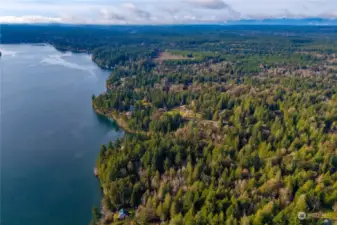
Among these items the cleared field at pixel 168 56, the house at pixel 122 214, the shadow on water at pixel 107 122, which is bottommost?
the house at pixel 122 214

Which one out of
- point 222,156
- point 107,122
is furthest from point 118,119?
point 222,156

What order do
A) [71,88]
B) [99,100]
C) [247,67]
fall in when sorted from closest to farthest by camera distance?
[99,100] → [71,88] → [247,67]

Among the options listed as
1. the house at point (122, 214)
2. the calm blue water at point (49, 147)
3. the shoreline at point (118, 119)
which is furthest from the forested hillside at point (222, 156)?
the calm blue water at point (49, 147)

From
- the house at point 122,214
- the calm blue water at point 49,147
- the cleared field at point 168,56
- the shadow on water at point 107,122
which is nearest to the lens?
the house at point 122,214

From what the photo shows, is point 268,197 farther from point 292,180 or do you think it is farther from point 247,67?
point 247,67

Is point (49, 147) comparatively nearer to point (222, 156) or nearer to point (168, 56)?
point (222, 156)

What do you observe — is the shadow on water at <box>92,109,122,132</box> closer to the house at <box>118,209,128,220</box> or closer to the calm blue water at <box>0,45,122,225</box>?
the calm blue water at <box>0,45,122,225</box>

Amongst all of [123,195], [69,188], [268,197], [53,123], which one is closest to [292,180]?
[268,197]

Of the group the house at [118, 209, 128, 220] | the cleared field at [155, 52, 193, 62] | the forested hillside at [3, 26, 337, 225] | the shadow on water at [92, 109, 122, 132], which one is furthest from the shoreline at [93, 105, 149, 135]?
the cleared field at [155, 52, 193, 62]

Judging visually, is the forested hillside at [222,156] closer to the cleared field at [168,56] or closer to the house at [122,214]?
the house at [122,214]
